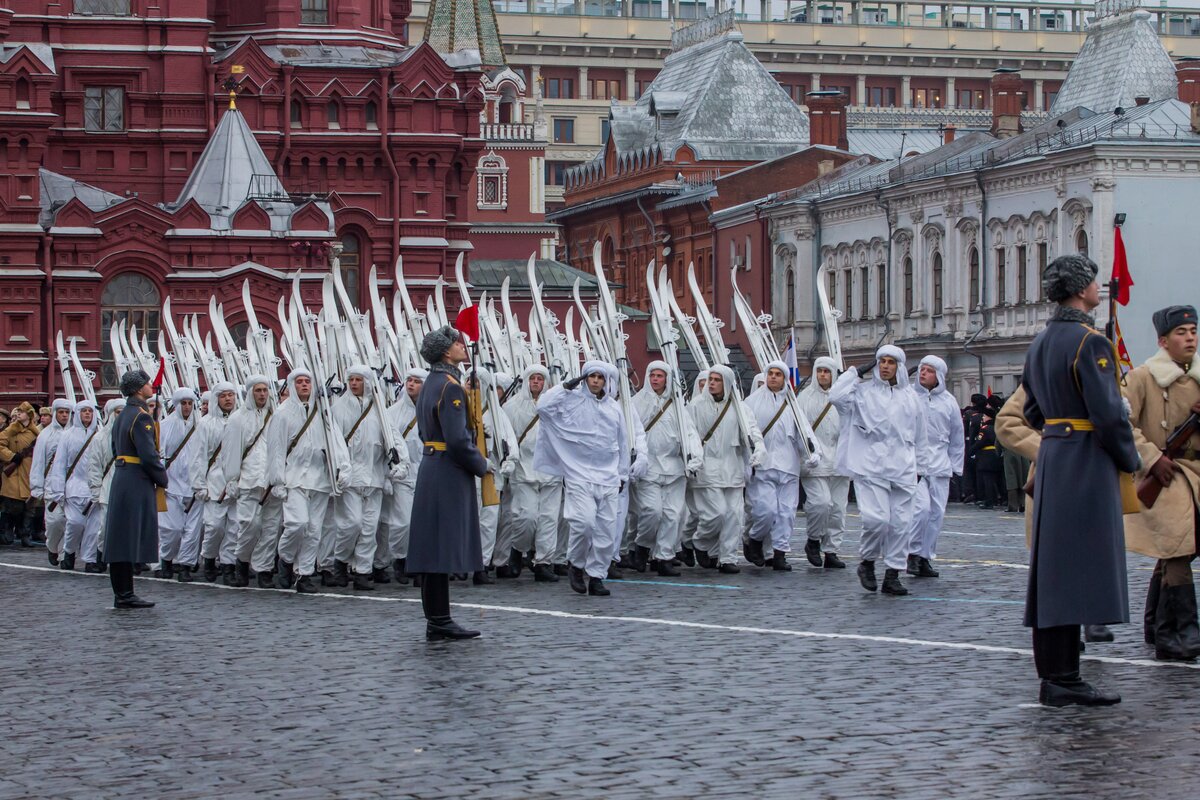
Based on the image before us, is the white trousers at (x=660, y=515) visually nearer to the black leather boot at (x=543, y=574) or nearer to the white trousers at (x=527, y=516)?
the white trousers at (x=527, y=516)

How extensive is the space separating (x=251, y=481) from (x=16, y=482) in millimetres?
10774

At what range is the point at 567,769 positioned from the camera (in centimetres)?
888

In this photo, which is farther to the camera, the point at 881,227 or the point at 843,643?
the point at 881,227

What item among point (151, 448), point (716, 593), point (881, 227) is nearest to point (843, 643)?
point (716, 593)

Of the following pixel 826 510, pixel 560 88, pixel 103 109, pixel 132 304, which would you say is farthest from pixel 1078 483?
pixel 560 88

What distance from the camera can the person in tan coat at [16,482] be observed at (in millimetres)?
29328

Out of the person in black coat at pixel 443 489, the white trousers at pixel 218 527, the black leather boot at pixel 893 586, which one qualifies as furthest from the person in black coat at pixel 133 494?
the black leather boot at pixel 893 586

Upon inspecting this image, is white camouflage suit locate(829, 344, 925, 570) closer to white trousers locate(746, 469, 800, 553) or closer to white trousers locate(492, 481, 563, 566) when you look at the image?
white trousers locate(746, 469, 800, 553)

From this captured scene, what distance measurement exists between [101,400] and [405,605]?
34.8m

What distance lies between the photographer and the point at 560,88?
11162 cm

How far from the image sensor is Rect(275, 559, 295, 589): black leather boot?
62.0 ft

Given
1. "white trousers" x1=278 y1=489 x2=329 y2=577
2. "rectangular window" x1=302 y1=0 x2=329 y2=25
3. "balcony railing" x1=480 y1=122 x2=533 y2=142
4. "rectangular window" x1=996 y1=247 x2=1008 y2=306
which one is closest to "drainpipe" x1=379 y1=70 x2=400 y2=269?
"rectangular window" x1=302 y1=0 x2=329 y2=25

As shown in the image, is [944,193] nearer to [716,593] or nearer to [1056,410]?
[716,593]

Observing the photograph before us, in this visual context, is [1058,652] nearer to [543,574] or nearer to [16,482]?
[543,574]
